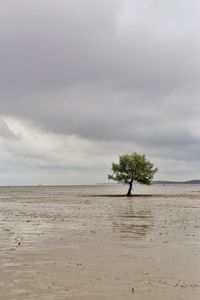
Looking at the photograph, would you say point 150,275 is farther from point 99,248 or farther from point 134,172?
point 134,172

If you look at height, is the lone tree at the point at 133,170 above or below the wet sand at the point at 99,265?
above

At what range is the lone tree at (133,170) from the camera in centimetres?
9937

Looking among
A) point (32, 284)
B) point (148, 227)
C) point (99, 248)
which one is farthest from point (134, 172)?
point (32, 284)

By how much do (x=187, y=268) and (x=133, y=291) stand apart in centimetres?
394

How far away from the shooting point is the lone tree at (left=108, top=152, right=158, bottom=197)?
99.4 metres

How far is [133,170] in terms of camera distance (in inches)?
3920

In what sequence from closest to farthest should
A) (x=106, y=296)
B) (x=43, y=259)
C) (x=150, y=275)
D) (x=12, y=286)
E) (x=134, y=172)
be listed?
(x=106, y=296), (x=12, y=286), (x=150, y=275), (x=43, y=259), (x=134, y=172)

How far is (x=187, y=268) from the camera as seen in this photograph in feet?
48.3

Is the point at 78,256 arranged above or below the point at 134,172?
below

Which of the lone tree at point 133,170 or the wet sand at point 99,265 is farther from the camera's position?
the lone tree at point 133,170

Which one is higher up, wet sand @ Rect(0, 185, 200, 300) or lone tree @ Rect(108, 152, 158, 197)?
lone tree @ Rect(108, 152, 158, 197)

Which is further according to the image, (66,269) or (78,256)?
(78,256)

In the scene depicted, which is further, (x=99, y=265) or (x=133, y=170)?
(x=133, y=170)

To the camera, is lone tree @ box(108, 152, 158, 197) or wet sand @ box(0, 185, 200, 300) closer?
wet sand @ box(0, 185, 200, 300)
